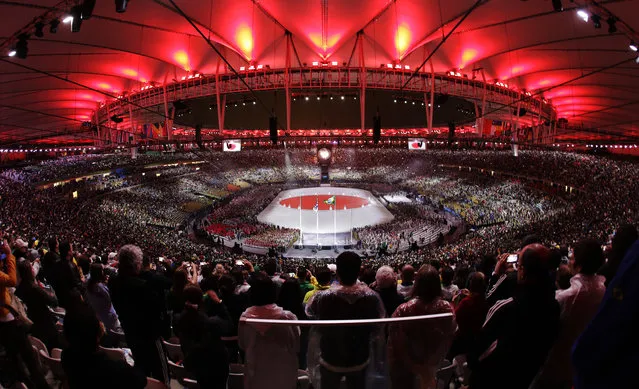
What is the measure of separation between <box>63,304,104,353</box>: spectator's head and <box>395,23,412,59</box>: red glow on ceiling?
2504 cm

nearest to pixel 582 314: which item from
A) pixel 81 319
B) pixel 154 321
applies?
pixel 81 319

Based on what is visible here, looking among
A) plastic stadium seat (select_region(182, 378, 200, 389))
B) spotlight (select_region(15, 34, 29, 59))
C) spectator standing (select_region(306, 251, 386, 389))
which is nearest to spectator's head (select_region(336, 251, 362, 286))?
spectator standing (select_region(306, 251, 386, 389))

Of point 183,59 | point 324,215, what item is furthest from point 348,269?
point 324,215

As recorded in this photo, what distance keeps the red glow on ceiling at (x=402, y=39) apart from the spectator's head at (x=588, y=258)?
924 inches

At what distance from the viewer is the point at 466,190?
4266 cm

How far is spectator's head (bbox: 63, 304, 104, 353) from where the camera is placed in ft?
7.60

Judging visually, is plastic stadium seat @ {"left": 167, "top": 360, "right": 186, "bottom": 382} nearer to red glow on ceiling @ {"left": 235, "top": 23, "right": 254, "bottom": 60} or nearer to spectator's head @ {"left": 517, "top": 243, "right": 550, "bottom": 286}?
spectator's head @ {"left": 517, "top": 243, "right": 550, "bottom": 286}

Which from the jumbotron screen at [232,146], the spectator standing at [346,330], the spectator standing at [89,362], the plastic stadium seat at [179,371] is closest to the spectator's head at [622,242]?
the spectator standing at [346,330]

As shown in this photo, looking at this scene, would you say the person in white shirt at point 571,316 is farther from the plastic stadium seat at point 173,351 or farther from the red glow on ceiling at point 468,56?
the red glow on ceiling at point 468,56

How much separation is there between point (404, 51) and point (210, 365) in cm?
2685

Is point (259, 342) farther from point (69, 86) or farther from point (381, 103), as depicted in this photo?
point (381, 103)

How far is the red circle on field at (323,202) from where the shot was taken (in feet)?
144

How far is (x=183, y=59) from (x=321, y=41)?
9461 mm

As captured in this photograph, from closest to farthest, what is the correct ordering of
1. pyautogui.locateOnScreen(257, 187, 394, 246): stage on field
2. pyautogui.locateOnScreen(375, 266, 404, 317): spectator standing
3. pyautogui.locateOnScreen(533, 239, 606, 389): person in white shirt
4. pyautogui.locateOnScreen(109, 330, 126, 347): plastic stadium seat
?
1. pyautogui.locateOnScreen(533, 239, 606, 389): person in white shirt
2. pyautogui.locateOnScreen(375, 266, 404, 317): spectator standing
3. pyautogui.locateOnScreen(109, 330, 126, 347): plastic stadium seat
4. pyautogui.locateOnScreen(257, 187, 394, 246): stage on field
